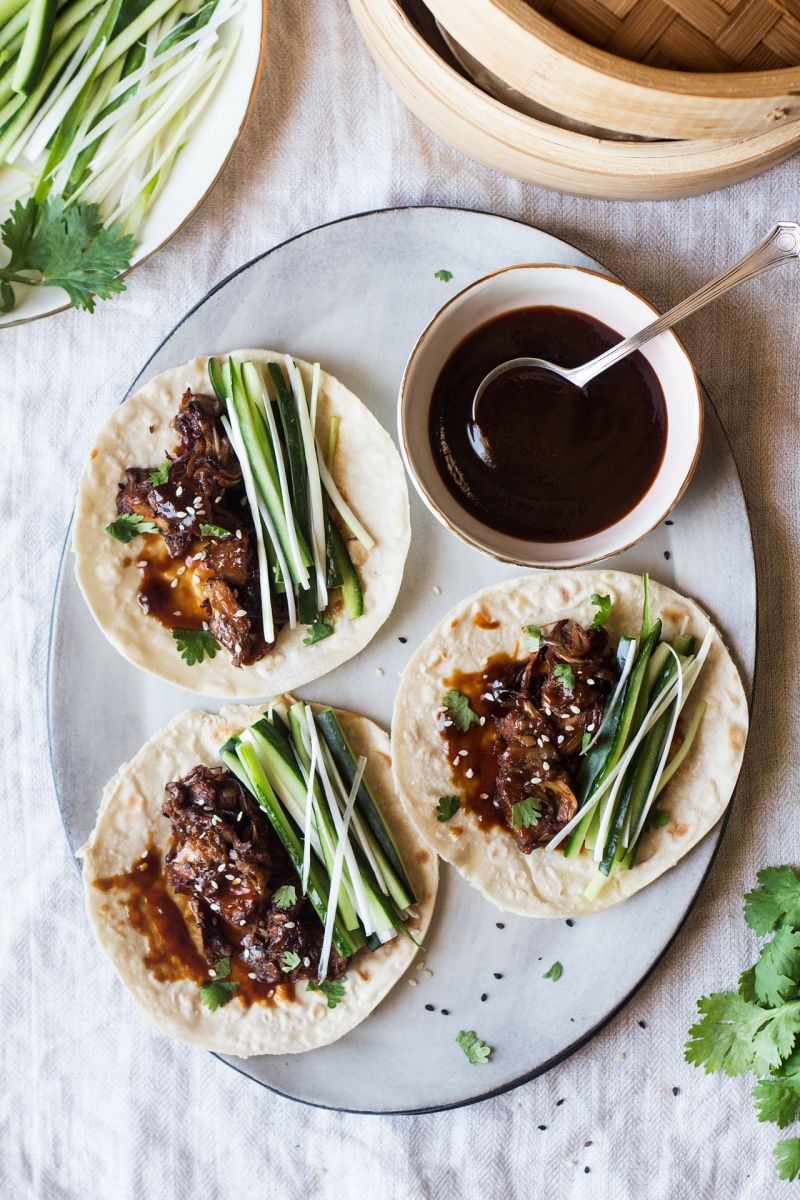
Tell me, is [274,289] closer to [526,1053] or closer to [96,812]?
[96,812]

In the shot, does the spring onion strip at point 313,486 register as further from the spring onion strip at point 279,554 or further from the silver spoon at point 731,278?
the silver spoon at point 731,278

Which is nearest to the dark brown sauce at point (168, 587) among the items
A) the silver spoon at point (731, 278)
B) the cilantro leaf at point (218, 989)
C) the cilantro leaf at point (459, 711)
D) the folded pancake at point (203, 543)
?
the folded pancake at point (203, 543)

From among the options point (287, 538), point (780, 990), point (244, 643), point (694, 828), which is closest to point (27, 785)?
point (244, 643)

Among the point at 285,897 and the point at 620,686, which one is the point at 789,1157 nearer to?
the point at 620,686

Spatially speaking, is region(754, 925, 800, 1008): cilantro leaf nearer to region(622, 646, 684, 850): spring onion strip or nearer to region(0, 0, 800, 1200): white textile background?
region(0, 0, 800, 1200): white textile background

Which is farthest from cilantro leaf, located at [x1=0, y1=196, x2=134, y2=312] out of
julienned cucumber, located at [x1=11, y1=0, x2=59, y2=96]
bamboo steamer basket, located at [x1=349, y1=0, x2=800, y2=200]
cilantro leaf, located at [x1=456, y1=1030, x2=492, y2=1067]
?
cilantro leaf, located at [x1=456, y1=1030, x2=492, y2=1067]
